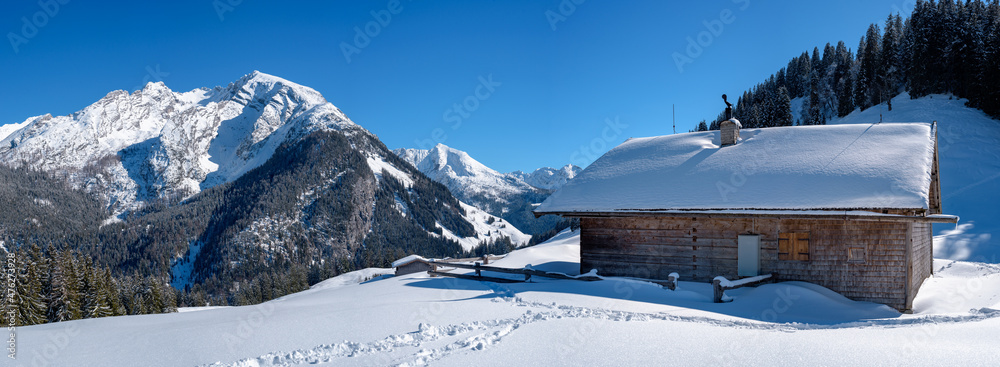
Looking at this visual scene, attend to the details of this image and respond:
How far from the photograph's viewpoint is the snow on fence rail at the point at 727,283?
11.6 metres

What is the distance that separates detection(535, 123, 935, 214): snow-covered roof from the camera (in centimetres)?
1355

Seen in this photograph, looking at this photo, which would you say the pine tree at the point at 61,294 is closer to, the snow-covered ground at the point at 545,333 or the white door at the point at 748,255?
the snow-covered ground at the point at 545,333

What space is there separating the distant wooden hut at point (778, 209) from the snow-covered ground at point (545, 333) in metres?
1.30

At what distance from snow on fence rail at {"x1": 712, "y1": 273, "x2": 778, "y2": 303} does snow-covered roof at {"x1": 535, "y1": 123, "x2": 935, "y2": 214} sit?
2261mm

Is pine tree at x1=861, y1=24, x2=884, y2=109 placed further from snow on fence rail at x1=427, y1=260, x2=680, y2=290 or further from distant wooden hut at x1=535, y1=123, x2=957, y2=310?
snow on fence rail at x1=427, y1=260, x2=680, y2=290

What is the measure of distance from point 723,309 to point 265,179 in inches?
8513

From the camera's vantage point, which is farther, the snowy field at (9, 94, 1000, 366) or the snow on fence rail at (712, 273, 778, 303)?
the snow on fence rail at (712, 273, 778, 303)

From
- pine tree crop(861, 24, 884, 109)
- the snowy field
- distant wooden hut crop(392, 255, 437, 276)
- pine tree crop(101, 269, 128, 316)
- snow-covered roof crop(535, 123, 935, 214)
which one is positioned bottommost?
pine tree crop(101, 269, 128, 316)

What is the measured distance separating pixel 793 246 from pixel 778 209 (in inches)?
49.9

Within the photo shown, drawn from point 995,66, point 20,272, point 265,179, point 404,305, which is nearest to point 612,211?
point 404,305

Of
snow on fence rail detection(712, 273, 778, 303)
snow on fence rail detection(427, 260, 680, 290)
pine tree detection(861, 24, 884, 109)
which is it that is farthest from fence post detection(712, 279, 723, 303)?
pine tree detection(861, 24, 884, 109)

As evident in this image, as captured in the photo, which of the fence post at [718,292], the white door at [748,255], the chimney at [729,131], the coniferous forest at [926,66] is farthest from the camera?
the coniferous forest at [926,66]

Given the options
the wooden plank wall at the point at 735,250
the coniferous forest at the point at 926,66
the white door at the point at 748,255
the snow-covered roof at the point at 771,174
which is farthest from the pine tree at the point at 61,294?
the coniferous forest at the point at 926,66

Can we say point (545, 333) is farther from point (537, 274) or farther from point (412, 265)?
point (412, 265)
